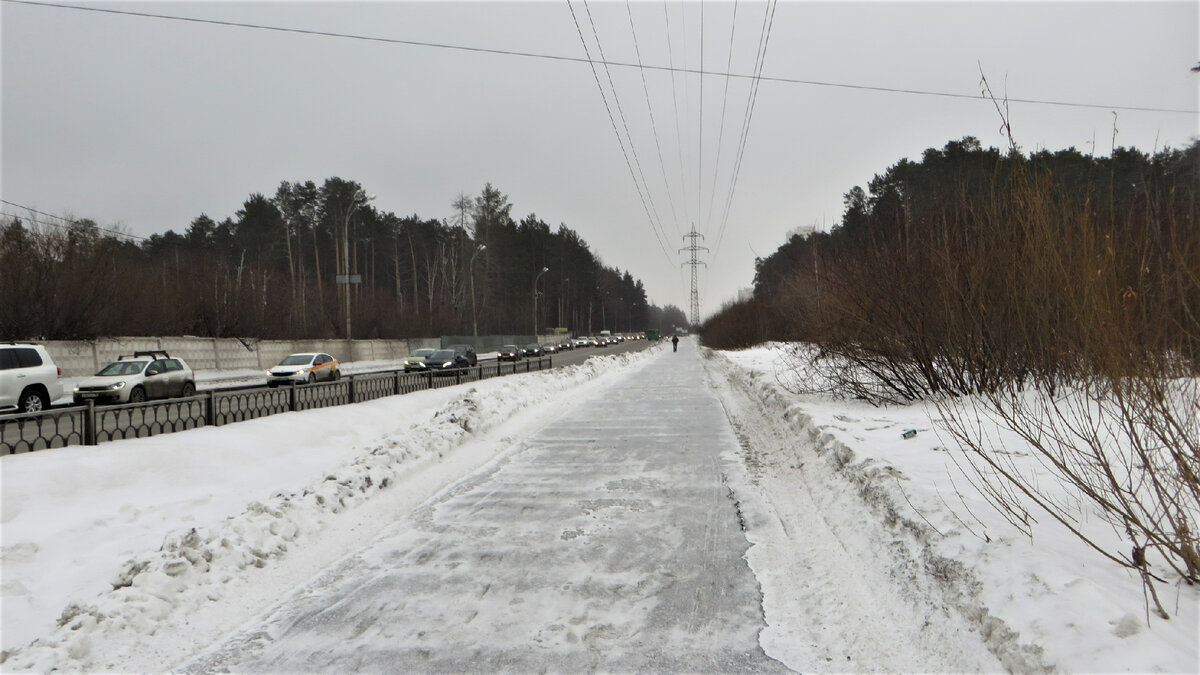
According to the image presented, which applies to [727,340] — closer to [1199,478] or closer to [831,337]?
[831,337]

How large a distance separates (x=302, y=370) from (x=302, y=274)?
43.2m

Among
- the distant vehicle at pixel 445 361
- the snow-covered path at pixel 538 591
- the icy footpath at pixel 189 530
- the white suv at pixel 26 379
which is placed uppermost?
the white suv at pixel 26 379

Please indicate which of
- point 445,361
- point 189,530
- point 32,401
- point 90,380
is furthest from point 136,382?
point 445,361

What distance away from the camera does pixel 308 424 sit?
10.4 m

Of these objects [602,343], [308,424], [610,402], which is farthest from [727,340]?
[308,424]

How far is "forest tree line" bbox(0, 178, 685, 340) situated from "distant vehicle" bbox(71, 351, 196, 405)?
37.8 ft

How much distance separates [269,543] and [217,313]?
35877 mm

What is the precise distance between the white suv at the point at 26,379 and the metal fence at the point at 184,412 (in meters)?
0.56

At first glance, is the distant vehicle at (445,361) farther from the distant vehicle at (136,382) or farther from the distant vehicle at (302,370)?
the distant vehicle at (136,382)

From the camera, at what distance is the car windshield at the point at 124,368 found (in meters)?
16.8

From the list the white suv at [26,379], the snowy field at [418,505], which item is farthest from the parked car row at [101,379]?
the snowy field at [418,505]

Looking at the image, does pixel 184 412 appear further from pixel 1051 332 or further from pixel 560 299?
pixel 560 299

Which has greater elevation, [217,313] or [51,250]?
[51,250]

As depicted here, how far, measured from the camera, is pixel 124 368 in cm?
1697
